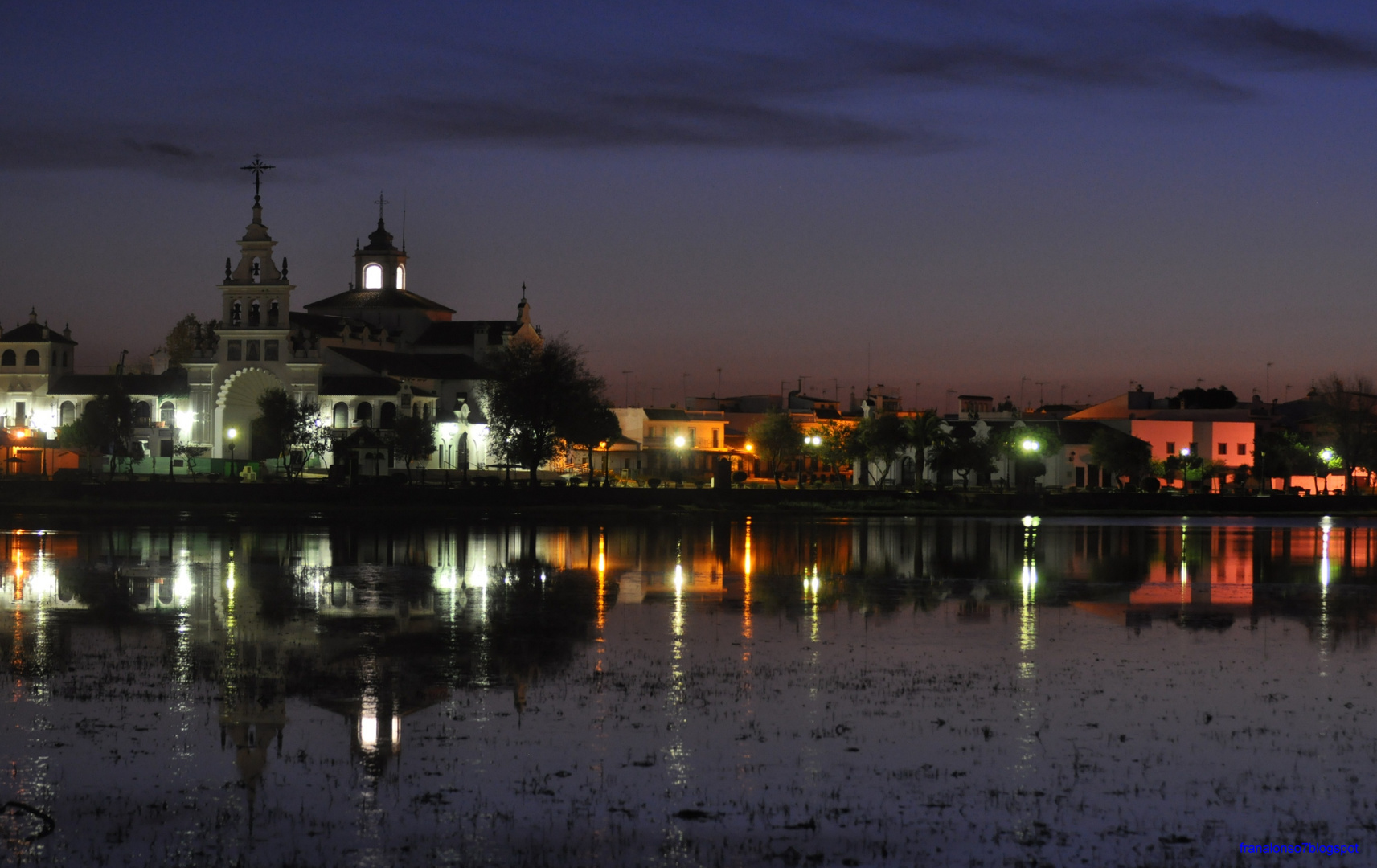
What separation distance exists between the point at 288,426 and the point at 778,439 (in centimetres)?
4481

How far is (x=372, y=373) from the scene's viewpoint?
100125mm

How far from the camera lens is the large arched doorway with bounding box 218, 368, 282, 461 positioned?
326 ft

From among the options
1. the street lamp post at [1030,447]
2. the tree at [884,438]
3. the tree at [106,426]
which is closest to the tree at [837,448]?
the tree at [884,438]

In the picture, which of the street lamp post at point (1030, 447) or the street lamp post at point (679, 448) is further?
the street lamp post at point (679, 448)

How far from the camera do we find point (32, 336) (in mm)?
114062

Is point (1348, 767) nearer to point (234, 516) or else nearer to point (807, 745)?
point (807, 745)

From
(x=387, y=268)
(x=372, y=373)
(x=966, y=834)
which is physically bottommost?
(x=966, y=834)

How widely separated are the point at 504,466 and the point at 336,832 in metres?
76.4

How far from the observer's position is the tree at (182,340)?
123188 millimetres

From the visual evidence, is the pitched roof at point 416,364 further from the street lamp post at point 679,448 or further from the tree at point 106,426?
the street lamp post at point 679,448

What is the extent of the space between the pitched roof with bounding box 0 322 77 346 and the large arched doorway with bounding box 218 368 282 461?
23.4 m

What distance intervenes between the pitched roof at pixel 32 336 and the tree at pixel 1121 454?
78.5m

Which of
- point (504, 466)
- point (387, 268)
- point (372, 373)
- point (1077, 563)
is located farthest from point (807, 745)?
point (387, 268)

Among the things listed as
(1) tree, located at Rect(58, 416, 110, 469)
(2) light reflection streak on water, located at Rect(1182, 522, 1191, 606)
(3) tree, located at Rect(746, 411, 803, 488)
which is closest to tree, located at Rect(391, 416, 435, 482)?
(1) tree, located at Rect(58, 416, 110, 469)
